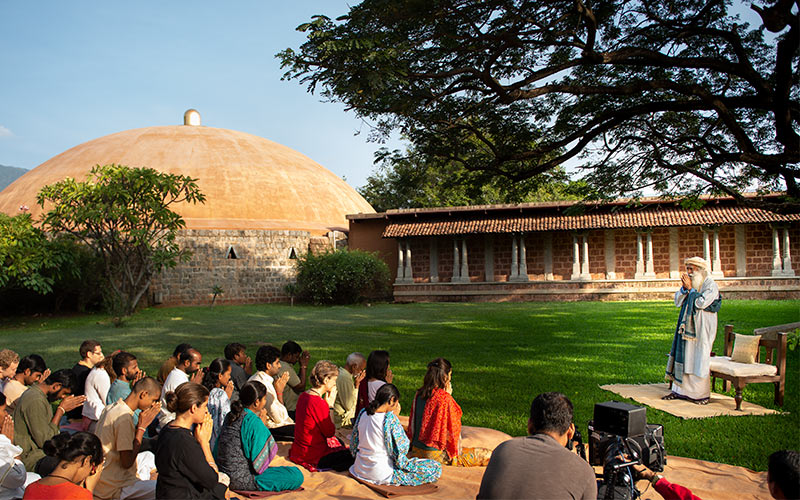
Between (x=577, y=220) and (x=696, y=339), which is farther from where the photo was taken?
(x=577, y=220)

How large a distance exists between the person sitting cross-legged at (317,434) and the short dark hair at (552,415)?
2.60 meters

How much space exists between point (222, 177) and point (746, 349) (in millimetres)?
26202

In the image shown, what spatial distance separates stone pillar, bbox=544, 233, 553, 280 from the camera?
77.9ft

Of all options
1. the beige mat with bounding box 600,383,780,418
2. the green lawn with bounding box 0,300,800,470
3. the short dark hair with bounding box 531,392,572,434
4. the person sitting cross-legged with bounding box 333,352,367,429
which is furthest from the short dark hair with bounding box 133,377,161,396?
the beige mat with bounding box 600,383,780,418

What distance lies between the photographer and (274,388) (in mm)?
6145

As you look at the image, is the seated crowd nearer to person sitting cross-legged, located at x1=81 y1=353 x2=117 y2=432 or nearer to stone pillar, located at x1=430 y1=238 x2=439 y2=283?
person sitting cross-legged, located at x1=81 y1=353 x2=117 y2=432

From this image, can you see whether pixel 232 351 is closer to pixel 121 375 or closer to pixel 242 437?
pixel 121 375

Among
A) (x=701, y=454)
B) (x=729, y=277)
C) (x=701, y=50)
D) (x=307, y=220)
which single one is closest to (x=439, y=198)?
(x=307, y=220)

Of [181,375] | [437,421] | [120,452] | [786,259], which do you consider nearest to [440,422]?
[437,421]

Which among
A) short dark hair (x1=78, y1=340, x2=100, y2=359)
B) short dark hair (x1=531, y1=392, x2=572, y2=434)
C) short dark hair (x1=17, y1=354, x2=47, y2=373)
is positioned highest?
short dark hair (x1=531, y1=392, x2=572, y2=434)

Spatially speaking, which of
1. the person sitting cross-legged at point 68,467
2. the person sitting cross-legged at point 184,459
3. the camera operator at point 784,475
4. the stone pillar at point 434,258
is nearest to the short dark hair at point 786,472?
the camera operator at point 784,475

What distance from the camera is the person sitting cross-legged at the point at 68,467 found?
9.71 feet

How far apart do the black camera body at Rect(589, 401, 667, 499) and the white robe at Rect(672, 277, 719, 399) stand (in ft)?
12.6

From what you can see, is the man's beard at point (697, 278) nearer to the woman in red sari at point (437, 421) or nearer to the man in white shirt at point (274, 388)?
the woman in red sari at point (437, 421)
